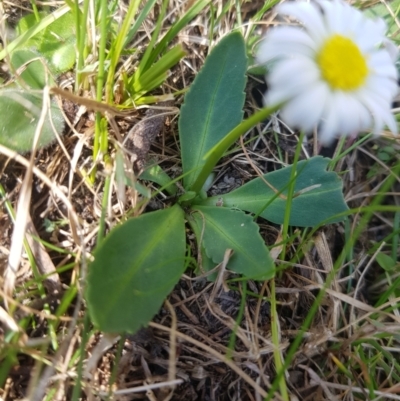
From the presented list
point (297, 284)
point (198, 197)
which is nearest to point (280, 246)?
point (297, 284)

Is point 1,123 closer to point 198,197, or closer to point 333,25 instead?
point 198,197

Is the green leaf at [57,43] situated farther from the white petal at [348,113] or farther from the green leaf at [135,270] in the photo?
the white petal at [348,113]

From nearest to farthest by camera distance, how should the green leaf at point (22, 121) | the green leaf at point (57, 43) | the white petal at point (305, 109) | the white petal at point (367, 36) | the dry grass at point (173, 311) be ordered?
the white petal at point (305, 109) → the white petal at point (367, 36) → the dry grass at point (173, 311) → the green leaf at point (22, 121) → the green leaf at point (57, 43)

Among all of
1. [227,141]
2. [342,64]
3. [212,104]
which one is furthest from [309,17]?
[212,104]

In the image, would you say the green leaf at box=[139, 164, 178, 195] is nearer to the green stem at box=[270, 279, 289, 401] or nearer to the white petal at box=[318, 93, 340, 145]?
the green stem at box=[270, 279, 289, 401]

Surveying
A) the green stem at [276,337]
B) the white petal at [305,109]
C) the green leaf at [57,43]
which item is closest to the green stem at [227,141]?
the white petal at [305,109]
